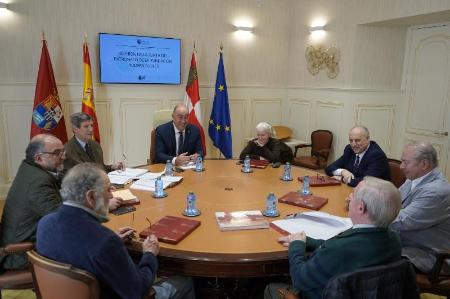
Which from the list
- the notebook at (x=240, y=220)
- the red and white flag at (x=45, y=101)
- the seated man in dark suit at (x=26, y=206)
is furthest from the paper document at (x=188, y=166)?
the red and white flag at (x=45, y=101)

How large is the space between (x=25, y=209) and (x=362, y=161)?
2.51 metres

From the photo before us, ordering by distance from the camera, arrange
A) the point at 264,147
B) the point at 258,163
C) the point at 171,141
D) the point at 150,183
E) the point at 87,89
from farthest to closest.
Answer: the point at 87,89 → the point at 264,147 → the point at 171,141 → the point at 258,163 → the point at 150,183

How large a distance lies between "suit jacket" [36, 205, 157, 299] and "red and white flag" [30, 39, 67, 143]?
3.32 metres

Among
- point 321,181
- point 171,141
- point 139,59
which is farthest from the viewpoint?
point 139,59

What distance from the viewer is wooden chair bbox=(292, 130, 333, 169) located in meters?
5.32

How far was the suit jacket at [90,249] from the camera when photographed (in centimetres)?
133

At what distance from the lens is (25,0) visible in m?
4.40

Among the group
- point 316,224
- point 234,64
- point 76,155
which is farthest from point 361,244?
point 234,64

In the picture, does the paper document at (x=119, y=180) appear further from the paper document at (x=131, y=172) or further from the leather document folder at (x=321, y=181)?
the leather document folder at (x=321, y=181)

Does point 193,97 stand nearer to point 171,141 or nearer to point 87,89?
point 87,89

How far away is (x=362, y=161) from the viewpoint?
10.1ft

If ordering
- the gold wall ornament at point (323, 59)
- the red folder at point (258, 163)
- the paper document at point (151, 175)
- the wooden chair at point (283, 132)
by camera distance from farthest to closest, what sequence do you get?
1. the wooden chair at point (283, 132)
2. the gold wall ornament at point (323, 59)
3. the red folder at point (258, 163)
4. the paper document at point (151, 175)

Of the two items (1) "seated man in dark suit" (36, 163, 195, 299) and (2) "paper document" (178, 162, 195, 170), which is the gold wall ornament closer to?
(2) "paper document" (178, 162, 195, 170)

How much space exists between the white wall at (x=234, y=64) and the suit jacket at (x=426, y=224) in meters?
3.02
